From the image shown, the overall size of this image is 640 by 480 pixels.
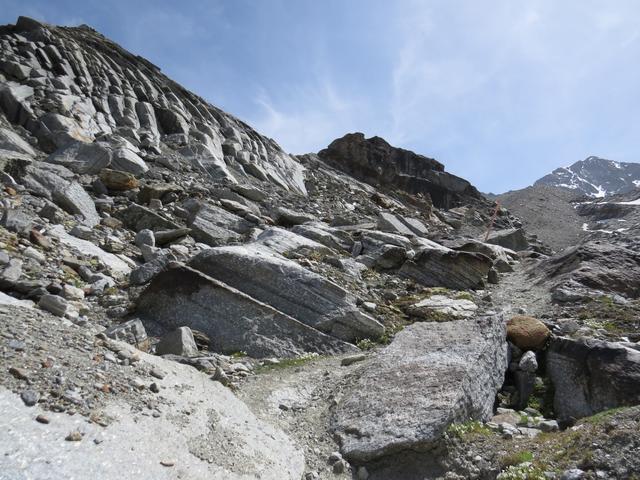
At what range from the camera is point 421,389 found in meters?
7.93

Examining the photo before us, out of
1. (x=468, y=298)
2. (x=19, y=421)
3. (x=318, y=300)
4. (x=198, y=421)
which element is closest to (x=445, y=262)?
(x=468, y=298)

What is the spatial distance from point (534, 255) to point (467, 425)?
25793 mm

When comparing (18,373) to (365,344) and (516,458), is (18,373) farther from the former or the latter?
(365,344)

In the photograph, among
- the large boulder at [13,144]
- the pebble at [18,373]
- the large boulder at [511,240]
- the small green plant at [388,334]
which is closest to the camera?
the pebble at [18,373]

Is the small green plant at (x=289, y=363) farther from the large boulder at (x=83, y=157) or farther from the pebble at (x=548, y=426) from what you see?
the large boulder at (x=83, y=157)

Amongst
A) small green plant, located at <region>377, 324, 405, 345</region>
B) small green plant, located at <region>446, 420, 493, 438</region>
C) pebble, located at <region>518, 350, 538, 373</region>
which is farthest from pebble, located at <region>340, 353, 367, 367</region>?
pebble, located at <region>518, 350, 538, 373</region>

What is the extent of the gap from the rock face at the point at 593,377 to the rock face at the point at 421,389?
3.95 feet

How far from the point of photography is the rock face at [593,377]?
8.52 metres

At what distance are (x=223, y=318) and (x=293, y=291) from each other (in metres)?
1.98

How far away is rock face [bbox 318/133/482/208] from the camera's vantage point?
71.4 metres

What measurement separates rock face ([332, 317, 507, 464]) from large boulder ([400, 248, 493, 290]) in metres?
8.08

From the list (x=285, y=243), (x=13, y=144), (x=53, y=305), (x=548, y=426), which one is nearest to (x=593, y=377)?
(x=548, y=426)

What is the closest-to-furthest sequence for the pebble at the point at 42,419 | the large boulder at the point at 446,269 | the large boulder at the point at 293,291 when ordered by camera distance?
the pebble at the point at 42,419
the large boulder at the point at 293,291
the large boulder at the point at 446,269

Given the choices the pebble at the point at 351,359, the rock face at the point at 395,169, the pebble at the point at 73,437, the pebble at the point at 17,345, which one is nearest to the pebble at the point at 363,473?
the pebble at the point at 351,359
